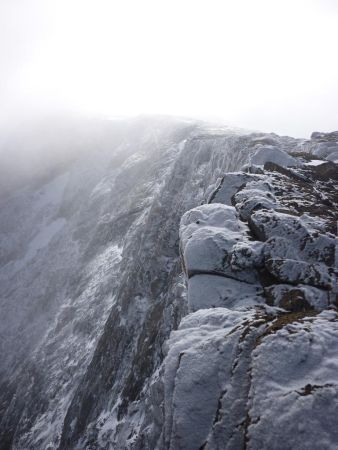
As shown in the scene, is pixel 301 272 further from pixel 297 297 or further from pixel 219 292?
pixel 219 292

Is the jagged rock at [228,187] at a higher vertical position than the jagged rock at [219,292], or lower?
Result: higher

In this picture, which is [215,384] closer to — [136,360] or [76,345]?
[136,360]

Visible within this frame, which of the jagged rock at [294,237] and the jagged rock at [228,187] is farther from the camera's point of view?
the jagged rock at [228,187]

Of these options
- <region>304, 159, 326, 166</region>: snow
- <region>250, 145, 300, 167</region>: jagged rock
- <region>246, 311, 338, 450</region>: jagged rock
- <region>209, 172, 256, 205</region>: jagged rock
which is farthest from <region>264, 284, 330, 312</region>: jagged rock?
<region>304, 159, 326, 166</region>: snow

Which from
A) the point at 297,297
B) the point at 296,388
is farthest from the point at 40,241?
the point at 296,388

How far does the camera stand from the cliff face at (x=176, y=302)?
7699 millimetres

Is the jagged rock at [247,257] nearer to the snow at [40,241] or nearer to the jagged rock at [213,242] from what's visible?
the jagged rock at [213,242]

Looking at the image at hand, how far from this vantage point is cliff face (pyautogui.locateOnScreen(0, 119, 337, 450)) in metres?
7.70

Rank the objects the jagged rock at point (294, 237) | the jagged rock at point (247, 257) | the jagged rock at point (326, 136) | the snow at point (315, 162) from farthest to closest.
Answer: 1. the jagged rock at point (326, 136)
2. the snow at point (315, 162)
3. the jagged rock at point (247, 257)
4. the jagged rock at point (294, 237)

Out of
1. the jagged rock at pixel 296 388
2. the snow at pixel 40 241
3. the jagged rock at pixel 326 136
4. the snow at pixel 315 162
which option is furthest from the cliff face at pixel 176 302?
the jagged rock at pixel 326 136

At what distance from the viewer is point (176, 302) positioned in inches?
861

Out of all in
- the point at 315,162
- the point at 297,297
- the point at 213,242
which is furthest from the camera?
the point at 315,162

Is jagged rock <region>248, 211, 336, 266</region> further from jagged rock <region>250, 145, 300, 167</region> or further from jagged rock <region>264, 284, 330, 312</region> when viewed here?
jagged rock <region>250, 145, 300, 167</region>

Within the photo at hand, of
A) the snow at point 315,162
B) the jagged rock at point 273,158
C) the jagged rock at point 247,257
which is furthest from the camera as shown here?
the snow at point 315,162
